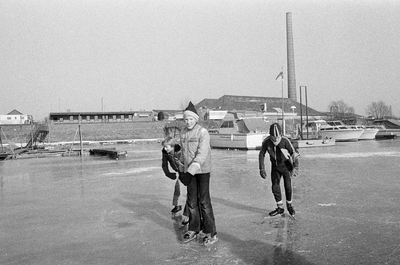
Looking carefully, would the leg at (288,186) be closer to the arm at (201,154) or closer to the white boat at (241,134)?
the arm at (201,154)

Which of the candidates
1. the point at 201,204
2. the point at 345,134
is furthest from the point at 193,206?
the point at 345,134

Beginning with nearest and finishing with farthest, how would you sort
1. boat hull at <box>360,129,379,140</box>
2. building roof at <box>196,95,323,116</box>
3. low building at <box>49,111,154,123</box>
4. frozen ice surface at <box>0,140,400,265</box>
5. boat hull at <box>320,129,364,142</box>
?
frozen ice surface at <box>0,140,400,265</box> < boat hull at <box>320,129,364,142</box> < boat hull at <box>360,129,379,140</box> < low building at <box>49,111,154,123</box> < building roof at <box>196,95,323,116</box>

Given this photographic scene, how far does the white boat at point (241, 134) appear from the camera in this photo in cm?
2689

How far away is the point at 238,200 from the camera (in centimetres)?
762

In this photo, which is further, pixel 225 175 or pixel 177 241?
pixel 225 175

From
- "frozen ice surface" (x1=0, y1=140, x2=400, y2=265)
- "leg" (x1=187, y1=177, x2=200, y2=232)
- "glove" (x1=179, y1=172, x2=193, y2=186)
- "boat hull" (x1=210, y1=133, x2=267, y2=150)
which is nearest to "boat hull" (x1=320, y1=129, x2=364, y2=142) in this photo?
"boat hull" (x1=210, y1=133, x2=267, y2=150)

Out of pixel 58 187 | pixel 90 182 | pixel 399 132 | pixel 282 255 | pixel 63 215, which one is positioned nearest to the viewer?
pixel 282 255

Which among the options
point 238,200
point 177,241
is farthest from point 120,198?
point 177,241

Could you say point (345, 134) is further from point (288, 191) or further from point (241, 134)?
point (288, 191)

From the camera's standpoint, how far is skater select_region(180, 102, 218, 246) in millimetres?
4812

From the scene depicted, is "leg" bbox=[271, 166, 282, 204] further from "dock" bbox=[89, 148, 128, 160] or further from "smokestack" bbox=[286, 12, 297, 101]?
"smokestack" bbox=[286, 12, 297, 101]

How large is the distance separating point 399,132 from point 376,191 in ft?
177

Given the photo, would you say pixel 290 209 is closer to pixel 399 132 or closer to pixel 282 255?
pixel 282 255

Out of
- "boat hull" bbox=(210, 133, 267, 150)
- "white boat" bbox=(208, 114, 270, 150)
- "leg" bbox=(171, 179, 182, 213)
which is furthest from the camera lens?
"white boat" bbox=(208, 114, 270, 150)
